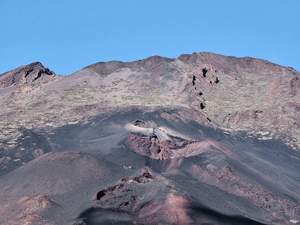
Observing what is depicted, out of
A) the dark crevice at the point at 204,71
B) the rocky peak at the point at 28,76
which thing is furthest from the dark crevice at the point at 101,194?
the rocky peak at the point at 28,76

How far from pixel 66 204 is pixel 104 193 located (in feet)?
5.58

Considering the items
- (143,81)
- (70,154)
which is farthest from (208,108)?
(70,154)

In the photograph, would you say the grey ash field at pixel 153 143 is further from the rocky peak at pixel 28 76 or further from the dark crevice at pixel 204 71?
the dark crevice at pixel 204 71

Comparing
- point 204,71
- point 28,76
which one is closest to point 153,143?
point 204,71

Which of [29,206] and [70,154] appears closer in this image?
[29,206]

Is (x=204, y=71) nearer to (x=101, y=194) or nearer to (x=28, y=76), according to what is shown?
(x=28, y=76)

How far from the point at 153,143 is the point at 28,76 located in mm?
31597

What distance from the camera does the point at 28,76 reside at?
2542 inches

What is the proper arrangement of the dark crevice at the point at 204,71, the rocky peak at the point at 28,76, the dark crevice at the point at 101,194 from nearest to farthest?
the dark crevice at the point at 101,194, the dark crevice at the point at 204,71, the rocky peak at the point at 28,76

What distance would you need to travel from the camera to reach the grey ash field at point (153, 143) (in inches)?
913

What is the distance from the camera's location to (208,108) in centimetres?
5244

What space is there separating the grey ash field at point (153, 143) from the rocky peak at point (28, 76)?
0.55ft

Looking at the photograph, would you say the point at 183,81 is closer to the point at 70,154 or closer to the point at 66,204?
the point at 70,154

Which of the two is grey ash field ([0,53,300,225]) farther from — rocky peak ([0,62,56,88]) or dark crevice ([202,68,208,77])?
dark crevice ([202,68,208,77])
